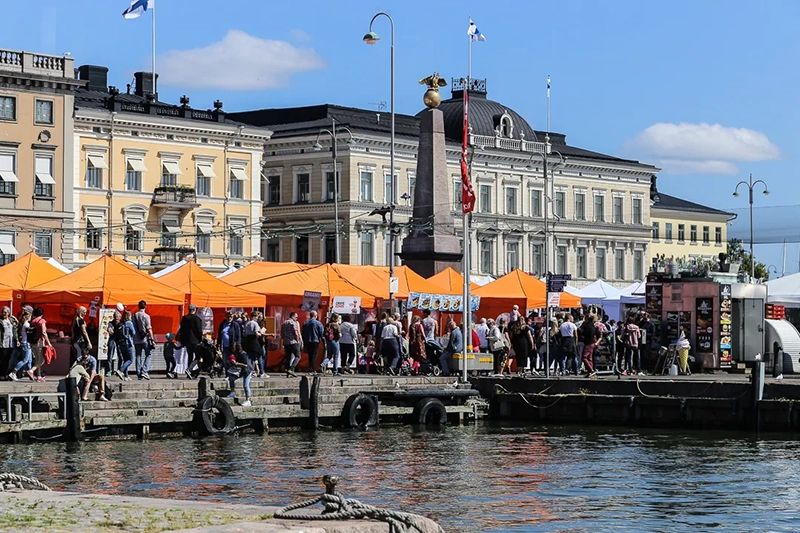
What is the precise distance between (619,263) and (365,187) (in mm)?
23862

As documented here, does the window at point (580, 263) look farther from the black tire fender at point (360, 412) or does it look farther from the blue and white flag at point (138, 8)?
Result: the black tire fender at point (360, 412)

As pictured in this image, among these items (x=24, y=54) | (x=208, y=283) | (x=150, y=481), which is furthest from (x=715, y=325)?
(x=24, y=54)

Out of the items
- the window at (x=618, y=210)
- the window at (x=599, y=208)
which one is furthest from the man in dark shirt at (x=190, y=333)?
the window at (x=618, y=210)

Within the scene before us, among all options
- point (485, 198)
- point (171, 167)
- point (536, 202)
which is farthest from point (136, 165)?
point (536, 202)

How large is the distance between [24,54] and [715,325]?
130 ft

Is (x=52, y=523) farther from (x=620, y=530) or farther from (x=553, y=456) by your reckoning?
(x=553, y=456)

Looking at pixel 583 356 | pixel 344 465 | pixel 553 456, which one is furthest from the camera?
pixel 583 356

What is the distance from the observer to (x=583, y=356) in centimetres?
4184

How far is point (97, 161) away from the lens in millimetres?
79375

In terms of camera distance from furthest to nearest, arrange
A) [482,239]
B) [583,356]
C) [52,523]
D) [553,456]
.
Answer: [482,239] < [583,356] < [553,456] < [52,523]

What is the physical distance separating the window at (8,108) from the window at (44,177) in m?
2.47

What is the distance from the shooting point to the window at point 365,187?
94125 millimetres

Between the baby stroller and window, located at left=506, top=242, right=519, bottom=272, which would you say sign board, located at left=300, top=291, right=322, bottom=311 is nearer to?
the baby stroller

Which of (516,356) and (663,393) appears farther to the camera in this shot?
(516,356)
